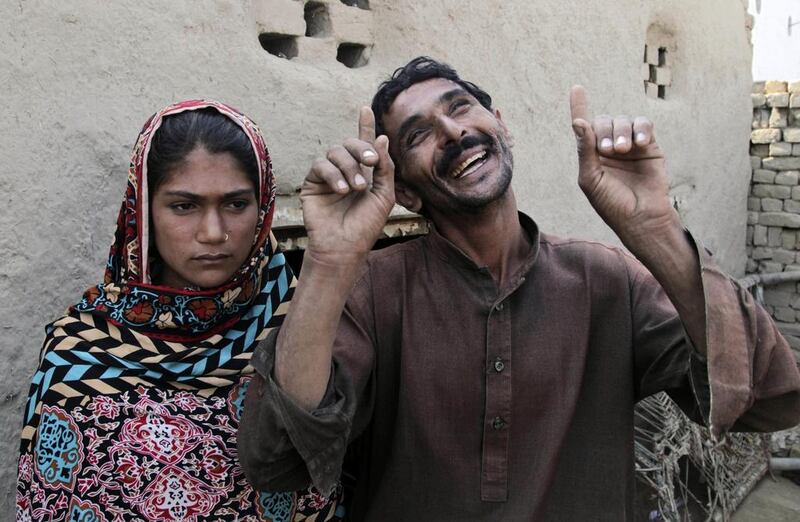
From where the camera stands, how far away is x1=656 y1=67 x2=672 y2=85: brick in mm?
4559

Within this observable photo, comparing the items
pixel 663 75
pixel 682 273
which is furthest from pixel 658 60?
pixel 682 273

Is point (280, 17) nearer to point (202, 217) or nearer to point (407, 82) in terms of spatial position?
point (407, 82)

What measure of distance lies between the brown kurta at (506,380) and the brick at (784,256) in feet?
16.7

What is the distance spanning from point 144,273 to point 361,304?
1.64ft

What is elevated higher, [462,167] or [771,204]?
[462,167]

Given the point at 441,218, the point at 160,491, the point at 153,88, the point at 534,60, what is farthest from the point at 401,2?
the point at 160,491

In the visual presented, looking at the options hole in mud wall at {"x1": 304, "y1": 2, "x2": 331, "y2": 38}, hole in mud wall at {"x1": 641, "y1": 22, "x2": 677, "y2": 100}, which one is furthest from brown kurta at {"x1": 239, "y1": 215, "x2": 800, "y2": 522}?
hole in mud wall at {"x1": 641, "y1": 22, "x2": 677, "y2": 100}

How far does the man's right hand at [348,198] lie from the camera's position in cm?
136

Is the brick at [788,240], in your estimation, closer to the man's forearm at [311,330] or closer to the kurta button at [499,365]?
the kurta button at [499,365]

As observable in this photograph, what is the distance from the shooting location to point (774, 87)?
6.03 meters

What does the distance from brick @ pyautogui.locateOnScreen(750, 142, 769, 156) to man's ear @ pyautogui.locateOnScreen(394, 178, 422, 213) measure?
524 centimetres

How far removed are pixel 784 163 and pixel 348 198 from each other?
5.66 metres

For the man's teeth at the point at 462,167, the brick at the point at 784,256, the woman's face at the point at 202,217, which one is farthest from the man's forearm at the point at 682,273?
the brick at the point at 784,256

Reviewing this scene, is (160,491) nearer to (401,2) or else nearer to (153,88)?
(153,88)
